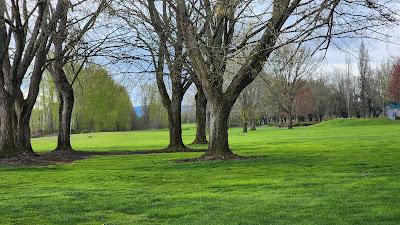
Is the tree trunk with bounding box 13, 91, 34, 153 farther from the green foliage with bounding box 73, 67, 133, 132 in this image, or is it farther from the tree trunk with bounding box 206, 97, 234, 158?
the green foliage with bounding box 73, 67, 133, 132

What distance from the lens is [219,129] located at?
62.2 ft

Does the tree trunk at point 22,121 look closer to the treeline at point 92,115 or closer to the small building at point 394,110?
the treeline at point 92,115

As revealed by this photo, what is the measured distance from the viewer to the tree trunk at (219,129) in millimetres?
18875

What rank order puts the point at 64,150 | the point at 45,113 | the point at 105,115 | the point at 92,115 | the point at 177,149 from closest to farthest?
1. the point at 177,149
2. the point at 64,150
3. the point at 92,115
4. the point at 45,113
5. the point at 105,115

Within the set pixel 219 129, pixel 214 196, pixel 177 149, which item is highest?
pixel 219 129

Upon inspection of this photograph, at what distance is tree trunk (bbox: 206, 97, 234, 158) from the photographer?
1888 cm

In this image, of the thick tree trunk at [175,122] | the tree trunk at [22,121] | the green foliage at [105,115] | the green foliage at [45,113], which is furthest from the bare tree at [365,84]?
the tree trunk at [22,121]

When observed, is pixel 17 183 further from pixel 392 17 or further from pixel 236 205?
pixel 392 17

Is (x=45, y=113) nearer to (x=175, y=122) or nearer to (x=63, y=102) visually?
(x=63, y=102)

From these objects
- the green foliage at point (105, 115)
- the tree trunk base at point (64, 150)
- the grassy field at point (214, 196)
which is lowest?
the grassy field at point (214, 196)

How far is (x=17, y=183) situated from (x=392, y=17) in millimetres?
11547

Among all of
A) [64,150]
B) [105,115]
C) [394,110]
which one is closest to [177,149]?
[64,150]

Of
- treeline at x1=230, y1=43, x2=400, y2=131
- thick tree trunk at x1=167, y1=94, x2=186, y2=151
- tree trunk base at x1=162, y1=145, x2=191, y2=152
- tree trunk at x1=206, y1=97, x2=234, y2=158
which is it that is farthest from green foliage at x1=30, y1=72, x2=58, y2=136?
tree trunk at x1=206, y1=97, x2=234, y2=158

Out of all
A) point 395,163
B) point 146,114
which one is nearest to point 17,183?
point 395,163
